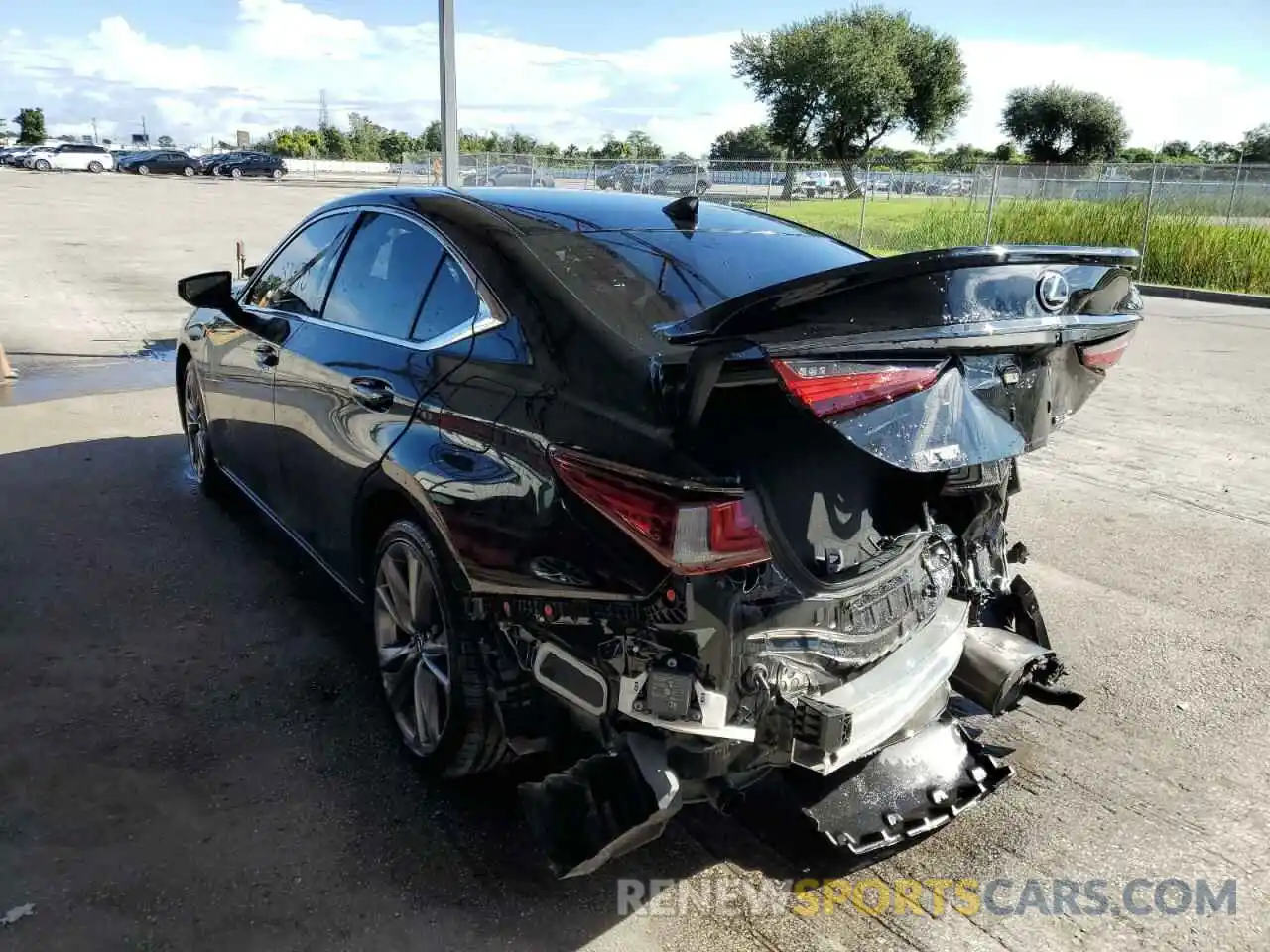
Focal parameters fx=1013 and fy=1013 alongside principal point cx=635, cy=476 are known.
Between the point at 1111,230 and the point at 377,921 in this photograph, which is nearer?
the point at 377,921

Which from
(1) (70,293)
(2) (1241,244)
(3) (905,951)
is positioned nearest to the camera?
(3) (905,951)

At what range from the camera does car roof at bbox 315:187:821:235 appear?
11.1 feet

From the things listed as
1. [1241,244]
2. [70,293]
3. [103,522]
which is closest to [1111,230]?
[1241,244]

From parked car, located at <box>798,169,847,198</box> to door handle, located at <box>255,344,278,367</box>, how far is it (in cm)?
2202

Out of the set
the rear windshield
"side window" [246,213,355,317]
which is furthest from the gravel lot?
the rear windshield

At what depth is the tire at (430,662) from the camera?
115 inches

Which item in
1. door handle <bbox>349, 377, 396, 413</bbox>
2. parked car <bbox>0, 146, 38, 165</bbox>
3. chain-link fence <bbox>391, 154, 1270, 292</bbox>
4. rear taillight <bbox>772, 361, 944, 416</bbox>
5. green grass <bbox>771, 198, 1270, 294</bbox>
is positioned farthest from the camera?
parked car <bbox>0, 146, 38, 165</bbox>

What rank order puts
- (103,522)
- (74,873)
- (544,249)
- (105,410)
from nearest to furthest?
(74,873)
(544,249)
(103,522)
(105,410)

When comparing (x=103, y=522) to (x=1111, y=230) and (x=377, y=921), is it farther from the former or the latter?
(x=1111, y=230)

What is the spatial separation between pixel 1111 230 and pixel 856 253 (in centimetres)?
1831

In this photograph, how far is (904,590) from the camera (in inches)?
108

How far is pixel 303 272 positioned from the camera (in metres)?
4.39

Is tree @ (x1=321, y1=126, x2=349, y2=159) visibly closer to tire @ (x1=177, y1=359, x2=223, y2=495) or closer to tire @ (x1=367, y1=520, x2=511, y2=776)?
tire @ (x1=177, y1=359, x2=223, y2=495)

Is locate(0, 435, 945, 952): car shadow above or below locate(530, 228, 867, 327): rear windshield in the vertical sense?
below
